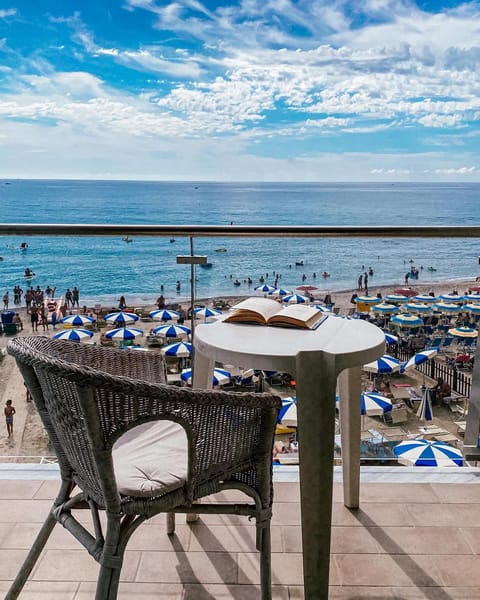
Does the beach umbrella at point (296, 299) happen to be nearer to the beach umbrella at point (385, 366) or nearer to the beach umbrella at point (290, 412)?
the beach umbrella at point (290, 412)

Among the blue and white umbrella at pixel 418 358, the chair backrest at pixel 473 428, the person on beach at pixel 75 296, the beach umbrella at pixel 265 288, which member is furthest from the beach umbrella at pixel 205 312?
the blue and white umbrella at pixel 418 358

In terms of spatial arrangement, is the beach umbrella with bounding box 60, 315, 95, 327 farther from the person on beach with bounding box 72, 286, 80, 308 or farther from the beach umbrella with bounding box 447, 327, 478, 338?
the beach umbrella with bounding box 447, 327, 478, 338

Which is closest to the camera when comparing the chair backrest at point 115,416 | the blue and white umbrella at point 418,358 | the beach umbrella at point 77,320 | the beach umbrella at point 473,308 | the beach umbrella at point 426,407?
the chair backrest at point 115,416

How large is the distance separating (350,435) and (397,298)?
81 centimetres

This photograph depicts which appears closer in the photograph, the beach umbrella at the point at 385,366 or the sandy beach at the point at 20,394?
the sandy beach at the point at 20,394

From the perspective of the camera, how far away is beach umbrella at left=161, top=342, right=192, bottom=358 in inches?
85.7

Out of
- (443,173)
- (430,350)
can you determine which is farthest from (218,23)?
(430,350)

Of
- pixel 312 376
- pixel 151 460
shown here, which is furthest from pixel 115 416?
pixel 312 376

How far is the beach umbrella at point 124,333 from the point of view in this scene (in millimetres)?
2234

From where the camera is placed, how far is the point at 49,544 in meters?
1.85

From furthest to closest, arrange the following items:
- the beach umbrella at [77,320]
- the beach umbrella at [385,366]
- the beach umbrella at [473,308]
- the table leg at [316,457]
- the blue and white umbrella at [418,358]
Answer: the blue and white umbrella at [418,358], the beach umbrella at [385,366], the beach umbrella at [473,308], the beach umbrella at [77,320], the table leg at [316,457]

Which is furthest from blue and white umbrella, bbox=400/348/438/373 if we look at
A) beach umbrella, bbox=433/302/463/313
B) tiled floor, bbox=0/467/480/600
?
tiled floor, bbox=0/467/480/600

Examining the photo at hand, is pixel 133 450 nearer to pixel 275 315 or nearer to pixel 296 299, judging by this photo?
pixel 275 315

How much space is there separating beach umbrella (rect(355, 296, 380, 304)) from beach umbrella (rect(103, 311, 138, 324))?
91 centimetres
